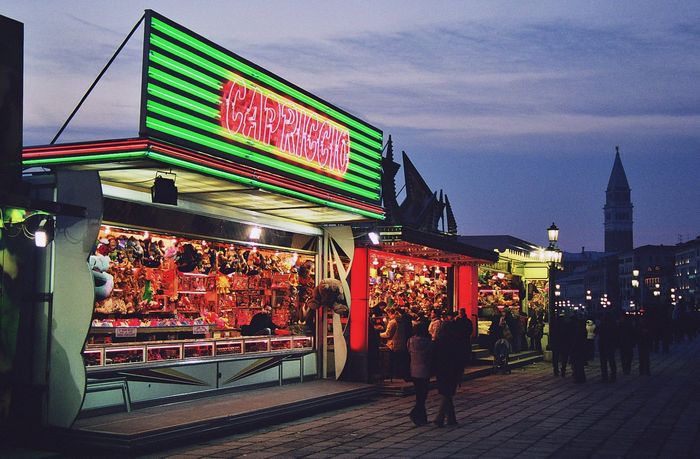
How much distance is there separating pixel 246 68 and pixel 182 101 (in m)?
2.13

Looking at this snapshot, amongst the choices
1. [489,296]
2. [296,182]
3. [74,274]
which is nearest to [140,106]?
[74,274]

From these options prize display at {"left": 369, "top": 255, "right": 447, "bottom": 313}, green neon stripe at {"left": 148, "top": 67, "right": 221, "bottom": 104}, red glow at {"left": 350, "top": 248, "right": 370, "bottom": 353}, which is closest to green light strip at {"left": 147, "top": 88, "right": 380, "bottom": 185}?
green neon stripe at {"left": 148, "top": 67, "right": 221, "bottom": 104}

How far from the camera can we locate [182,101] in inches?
484

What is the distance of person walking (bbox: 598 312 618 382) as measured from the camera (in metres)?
22.8

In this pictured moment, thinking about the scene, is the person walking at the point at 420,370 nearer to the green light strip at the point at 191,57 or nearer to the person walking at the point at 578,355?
the green light strip at the point at 191,57

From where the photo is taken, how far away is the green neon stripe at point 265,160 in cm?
1182

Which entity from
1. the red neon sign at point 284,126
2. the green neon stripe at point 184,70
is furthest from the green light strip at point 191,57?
the red neon sign at point 284,126

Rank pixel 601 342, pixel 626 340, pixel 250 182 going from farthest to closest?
1. pixel 626 340
2. pixel 601 342
3. pixel 250 182

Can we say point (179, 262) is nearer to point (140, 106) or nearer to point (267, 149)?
point (267, 149)

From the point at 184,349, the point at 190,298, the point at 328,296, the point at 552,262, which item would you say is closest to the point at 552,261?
the point at 552,262

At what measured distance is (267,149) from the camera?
1463cm

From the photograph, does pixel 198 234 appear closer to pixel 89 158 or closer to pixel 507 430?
pixel 89 158

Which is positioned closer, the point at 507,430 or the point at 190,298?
the point at 507,430

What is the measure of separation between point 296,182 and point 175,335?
362 cm
